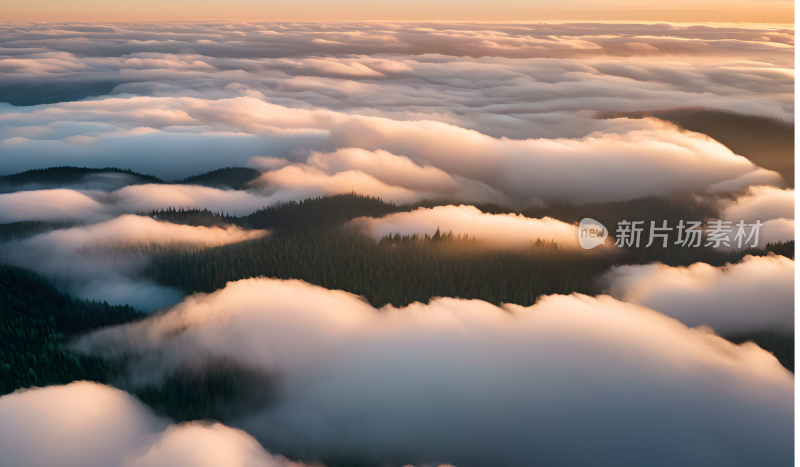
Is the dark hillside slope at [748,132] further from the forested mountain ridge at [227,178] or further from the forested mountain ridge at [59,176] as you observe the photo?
the forested mountain ridge at [59,176]

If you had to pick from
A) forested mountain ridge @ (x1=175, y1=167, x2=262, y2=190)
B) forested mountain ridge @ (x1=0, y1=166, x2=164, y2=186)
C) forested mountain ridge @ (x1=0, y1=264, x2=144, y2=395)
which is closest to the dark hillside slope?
forested mountain ridge @ (x1=175, y1=167, x2=262, y2=190)

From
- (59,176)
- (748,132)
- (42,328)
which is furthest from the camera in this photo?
(748,132)

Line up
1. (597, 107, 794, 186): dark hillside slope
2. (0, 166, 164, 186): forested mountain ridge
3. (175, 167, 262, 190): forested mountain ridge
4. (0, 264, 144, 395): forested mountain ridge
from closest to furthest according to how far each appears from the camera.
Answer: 1. (0, 264, 144, 395): forested mountain ridge
2. (175, 167, 262, 190): forested mountain ridge
3. (0, 166, 164, 186): forested mountain ridge
4. (597, 107, 794, 186): dark hillside slope

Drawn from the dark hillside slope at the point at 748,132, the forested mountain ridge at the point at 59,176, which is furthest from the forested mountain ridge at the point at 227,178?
the dark hillside slope at the point at 748,132

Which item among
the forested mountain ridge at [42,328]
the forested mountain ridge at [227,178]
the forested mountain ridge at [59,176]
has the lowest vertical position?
the forested mountain ridge at [59,176]

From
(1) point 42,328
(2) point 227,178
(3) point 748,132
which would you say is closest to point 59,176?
(2) point 227,178

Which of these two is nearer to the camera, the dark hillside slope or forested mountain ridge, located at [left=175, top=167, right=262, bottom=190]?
forested mountain ridge, located at [left=175, top=167, right=262, bottom=190]

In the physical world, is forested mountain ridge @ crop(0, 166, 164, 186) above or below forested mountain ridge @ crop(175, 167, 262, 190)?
below

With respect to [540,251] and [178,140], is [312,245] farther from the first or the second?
[178,140]

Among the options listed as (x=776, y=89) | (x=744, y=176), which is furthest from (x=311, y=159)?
(x=776, y=89)

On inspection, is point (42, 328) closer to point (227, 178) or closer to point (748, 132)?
point (227, 178)

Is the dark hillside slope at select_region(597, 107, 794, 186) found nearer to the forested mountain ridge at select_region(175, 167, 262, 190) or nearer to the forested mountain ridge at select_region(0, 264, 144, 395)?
the forested mountain ridge at select_region(175, 167, 262, 190)
